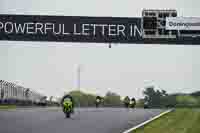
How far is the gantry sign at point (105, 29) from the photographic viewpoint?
1527 inches

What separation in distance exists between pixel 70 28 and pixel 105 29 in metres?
2.16

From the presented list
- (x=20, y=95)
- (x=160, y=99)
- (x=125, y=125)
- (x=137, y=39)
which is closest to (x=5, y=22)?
(x=137, y=39)

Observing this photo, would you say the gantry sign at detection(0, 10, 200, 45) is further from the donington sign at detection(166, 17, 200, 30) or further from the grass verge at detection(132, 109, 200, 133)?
Result: the grass verge at detection(132, 109, 200, 133)

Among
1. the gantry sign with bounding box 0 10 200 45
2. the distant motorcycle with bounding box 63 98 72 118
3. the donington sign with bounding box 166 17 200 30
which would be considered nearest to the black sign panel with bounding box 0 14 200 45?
the gantry sign with bounding box 0 10 200 45

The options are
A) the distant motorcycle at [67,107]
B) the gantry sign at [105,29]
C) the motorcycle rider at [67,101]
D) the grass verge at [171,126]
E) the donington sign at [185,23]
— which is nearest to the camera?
the grass verge at [171,126]

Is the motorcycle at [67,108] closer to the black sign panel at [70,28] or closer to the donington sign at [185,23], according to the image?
the black sign panel at [70,28]

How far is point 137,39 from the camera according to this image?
3903cm

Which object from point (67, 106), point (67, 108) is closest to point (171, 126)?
point (67, 108)

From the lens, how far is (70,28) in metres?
39.0

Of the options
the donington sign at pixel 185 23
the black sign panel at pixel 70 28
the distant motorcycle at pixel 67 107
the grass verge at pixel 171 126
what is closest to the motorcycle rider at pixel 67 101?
the distant motorcycle at pixel 67 107

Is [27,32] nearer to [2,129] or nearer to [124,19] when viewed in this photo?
[124,19]

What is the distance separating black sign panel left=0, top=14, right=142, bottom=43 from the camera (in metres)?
38.8

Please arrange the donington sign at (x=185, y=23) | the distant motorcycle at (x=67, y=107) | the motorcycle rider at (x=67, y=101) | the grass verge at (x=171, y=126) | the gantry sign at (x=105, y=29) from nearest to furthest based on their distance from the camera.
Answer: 1. the grass verge at (x=171, y=126)
2. the distant motorcycle at (x=67, y=107)
3. the motorcycle rider at (x=67, y=101)
4. the gantry sign at (x=105, y=29)
5. the donington sign at (x=185, y=23)

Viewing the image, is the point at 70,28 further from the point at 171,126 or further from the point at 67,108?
the point at 171,126
